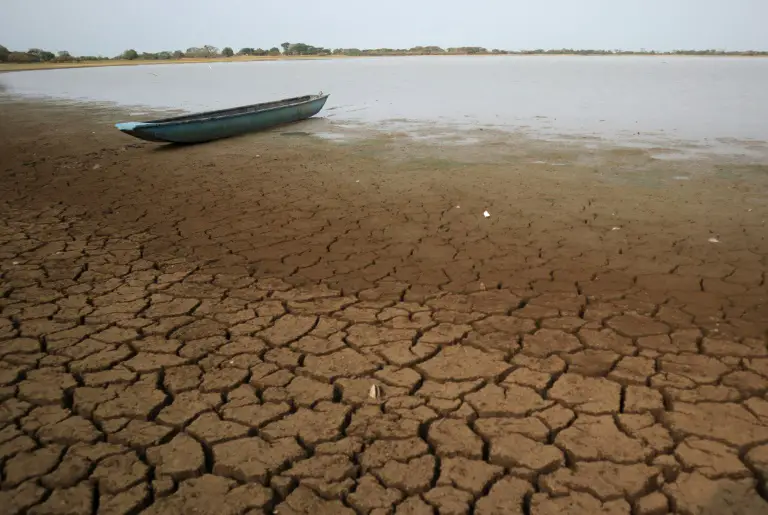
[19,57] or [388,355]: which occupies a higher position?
[19,57]

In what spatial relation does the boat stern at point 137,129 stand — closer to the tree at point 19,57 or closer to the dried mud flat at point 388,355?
the dried mud flat at point 388,355

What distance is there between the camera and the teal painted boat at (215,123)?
33.4ft

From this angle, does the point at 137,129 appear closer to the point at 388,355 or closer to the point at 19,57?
the point at 388,355

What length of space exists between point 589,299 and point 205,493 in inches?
113

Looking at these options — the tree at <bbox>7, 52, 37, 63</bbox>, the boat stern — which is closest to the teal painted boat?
the boat stern

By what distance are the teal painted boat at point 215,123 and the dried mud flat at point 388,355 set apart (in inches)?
154

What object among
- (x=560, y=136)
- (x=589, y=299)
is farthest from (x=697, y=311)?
(x=560, y=136)

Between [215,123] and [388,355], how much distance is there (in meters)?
9.66

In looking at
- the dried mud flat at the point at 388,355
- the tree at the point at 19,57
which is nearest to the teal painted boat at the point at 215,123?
the dried mud flat at the point at 388,355

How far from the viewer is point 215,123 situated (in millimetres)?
11375

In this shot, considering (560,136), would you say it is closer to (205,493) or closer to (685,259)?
(685,259)

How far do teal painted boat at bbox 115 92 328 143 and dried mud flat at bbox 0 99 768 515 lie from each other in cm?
390

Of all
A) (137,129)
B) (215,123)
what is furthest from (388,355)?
(215,123)

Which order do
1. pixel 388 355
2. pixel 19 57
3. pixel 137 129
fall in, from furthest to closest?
pixel 19 57 < pixel 137 129 < pixel 388 355
